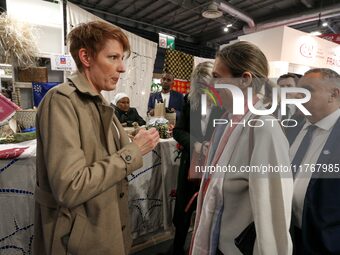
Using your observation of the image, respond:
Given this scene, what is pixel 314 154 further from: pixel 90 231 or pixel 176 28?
pixel 176 28

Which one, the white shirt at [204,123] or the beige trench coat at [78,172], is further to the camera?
the white shirt at [204,123]

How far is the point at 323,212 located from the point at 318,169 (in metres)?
0.20

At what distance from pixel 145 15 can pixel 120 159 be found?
8001 millimetres

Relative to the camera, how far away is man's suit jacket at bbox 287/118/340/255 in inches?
42.5

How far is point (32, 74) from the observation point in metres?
2.99

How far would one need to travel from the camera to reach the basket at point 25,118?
6.32 ft

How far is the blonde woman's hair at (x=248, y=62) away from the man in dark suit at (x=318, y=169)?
44 cm

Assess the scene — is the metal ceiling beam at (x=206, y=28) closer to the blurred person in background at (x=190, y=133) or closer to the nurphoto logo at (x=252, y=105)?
the blurred person in background at (x=190, y=133)

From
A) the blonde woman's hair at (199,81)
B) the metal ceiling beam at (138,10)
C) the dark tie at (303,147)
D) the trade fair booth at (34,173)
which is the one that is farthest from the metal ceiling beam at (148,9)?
the dark tie at (303,147)

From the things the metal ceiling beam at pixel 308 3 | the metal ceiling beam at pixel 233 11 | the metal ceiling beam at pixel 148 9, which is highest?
the metal ceiling beam at pixel 148 9

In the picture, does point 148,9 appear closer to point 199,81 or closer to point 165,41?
point 165,41

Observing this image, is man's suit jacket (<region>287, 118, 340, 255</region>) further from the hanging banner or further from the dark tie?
the hanging banner

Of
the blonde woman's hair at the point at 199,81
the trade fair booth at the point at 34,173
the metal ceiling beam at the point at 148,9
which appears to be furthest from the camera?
the metal ceiling beam at the point at 148,9

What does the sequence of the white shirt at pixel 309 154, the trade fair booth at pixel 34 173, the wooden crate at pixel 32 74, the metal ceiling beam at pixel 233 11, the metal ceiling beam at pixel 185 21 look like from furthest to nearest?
the metal ceiling beam at pixel 185 21 < the metal ceiling beam at pixel 233 11 < the wooden crate at pixel 32 74 < the trade fair booth at pixel 34 173 < the white shirt at pixel 309 154
